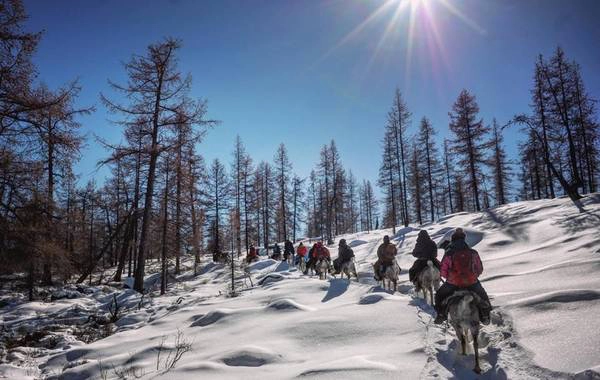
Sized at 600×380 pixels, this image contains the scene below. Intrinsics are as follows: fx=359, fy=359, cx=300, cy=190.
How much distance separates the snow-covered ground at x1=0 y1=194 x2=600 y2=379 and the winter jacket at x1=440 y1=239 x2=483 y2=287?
1.22 meters

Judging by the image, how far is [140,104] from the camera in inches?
692

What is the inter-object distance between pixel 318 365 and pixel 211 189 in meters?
34.6

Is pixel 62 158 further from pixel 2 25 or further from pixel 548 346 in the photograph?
pixel 548 346

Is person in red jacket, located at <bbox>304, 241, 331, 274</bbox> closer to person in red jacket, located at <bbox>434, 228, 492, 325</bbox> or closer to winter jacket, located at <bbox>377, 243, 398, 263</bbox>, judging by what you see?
winter jacket, located at <bbox>377, 243, 398, 263</bbox>

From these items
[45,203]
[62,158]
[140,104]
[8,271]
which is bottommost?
[8,271]

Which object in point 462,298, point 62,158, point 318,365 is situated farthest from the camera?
point 62,158

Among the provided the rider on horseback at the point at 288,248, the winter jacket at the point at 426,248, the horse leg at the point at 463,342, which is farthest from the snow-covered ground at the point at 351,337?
the rider on horseback at the point at 288,248

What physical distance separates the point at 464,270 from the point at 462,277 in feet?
0.43

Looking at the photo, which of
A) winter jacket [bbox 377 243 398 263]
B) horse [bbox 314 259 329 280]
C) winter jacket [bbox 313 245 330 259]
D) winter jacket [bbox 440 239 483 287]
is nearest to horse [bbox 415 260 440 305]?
winter jacket [bbox 377 243 398 263]

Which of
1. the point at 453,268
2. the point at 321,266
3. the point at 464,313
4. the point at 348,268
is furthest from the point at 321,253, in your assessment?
the point at 464,313

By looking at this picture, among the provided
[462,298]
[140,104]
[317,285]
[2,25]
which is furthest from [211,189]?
[462,298]

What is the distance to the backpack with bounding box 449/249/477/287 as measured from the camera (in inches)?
254

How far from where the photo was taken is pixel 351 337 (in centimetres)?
697

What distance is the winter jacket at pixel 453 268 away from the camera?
6.46 m
